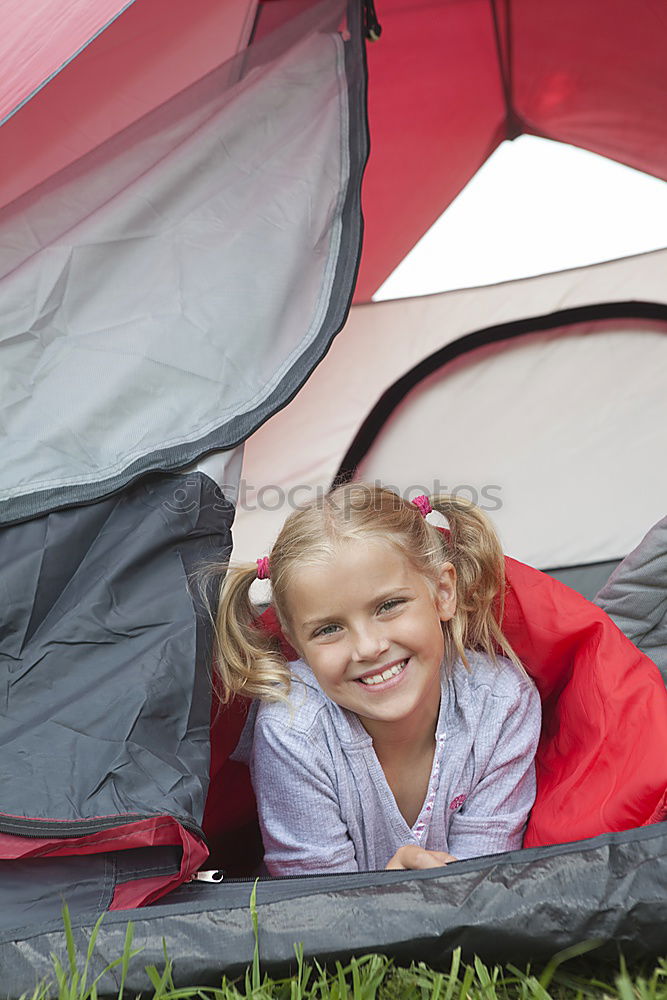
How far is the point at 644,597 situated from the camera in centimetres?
140

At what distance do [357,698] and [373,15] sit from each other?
1.01 meters

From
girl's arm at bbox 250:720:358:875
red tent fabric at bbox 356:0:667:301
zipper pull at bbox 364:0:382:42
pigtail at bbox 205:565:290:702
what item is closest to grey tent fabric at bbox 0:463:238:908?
pigtail at bbox 205:565:290:702

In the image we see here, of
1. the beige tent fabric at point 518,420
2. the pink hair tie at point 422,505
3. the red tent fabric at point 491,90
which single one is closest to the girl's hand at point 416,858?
the pink hair tie at point 422,505

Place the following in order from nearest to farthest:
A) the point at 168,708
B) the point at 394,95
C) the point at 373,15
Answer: the point at 168,708 < the point at 373,15 < the point at 394,95

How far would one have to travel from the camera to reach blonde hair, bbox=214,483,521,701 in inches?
45.9

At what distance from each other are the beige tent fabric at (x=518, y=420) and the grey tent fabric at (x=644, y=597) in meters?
0.39

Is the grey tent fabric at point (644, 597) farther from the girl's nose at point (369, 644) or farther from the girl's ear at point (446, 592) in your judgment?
the girl's nose at point (369, 644)

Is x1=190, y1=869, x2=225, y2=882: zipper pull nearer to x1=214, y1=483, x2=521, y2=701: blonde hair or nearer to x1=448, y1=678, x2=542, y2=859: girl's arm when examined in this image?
x1=214, y1=483, x2=521, y2=701: blonde hair

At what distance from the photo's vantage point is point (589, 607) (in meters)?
1.22

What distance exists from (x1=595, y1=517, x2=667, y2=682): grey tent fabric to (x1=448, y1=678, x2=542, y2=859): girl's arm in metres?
0.24

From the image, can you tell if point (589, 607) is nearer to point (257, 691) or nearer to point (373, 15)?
point (257, 691)

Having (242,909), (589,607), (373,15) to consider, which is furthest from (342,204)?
(242,909)

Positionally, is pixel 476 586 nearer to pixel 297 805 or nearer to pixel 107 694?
pixel 297 805

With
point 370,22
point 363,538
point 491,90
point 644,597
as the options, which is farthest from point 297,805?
point 491,90
